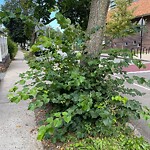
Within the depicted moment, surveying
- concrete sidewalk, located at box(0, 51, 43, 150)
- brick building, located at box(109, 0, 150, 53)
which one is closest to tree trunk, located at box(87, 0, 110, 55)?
concrete sidewalk, located at box(0, 51, 43, 150)

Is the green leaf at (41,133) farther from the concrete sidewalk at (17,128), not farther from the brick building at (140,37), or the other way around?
the brick building at (140,37)

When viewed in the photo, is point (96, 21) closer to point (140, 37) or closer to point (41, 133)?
point (41, 133)

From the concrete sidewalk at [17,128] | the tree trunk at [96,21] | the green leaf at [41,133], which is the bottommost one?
the concrete sidewalk at [17,128]

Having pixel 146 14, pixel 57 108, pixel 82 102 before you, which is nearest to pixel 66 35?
pixel 82 102

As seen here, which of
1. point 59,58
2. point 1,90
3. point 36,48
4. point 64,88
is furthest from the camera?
point 1,90

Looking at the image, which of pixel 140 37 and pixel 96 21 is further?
pixel 140 37

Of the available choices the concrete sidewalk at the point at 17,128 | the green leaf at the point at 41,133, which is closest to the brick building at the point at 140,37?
the concrete sidewalk at the point at 17,128

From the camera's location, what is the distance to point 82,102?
8.62ft

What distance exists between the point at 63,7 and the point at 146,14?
22.5 meters

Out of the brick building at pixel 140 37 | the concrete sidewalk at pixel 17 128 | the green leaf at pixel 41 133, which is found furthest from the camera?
the brick building at pixel 140 37

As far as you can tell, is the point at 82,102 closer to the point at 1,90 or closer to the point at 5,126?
the point at 5,126

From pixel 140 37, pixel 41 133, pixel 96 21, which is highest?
pixel 140 37

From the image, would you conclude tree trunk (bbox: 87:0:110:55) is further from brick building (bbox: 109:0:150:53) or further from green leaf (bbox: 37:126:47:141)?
brick building (bbox: 109:0:150:53)

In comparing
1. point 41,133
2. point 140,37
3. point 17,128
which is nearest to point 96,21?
point 41,133
